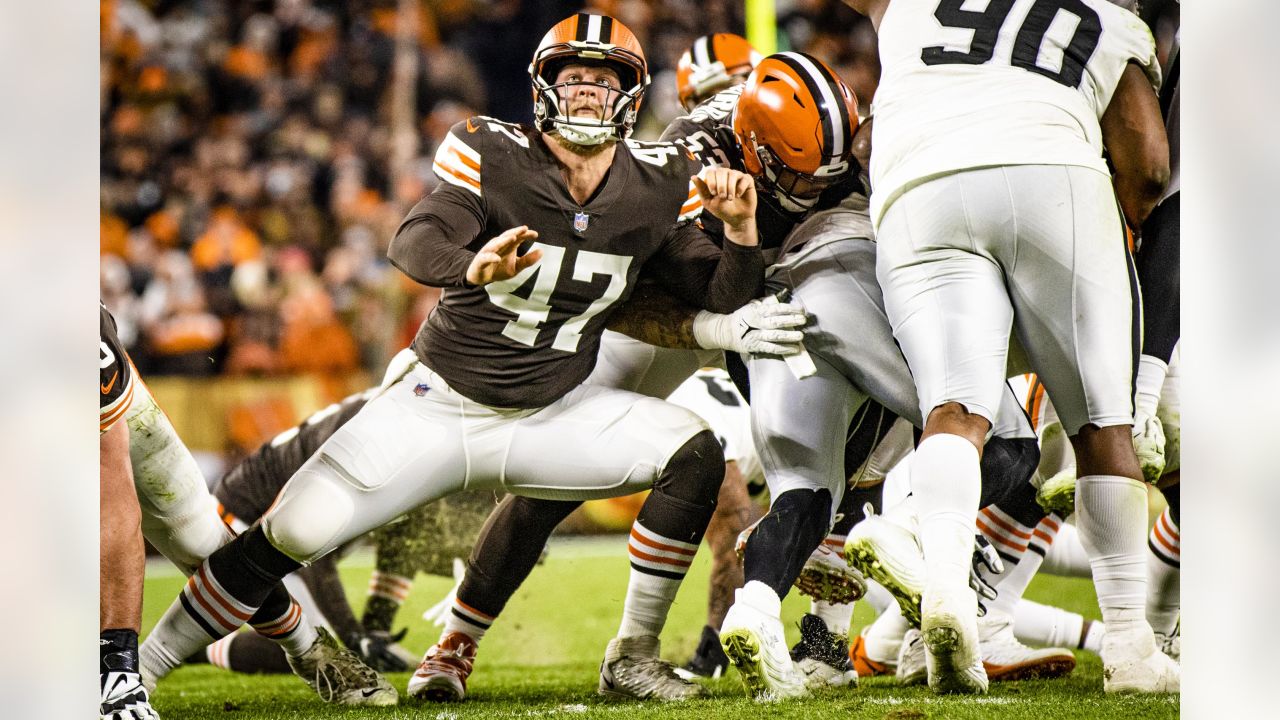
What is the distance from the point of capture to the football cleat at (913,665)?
2.94m

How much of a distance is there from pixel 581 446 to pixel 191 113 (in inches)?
214

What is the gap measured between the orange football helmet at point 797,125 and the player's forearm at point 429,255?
29.4 inches

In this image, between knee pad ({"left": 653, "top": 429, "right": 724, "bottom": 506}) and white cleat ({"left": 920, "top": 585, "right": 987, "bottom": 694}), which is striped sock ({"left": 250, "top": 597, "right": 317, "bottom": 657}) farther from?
white cleat ({"left": 920, "top": 585, "right": 987, "bottom": 694})

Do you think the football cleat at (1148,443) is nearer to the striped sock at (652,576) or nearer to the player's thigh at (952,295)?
the player's thigh at (952,295)

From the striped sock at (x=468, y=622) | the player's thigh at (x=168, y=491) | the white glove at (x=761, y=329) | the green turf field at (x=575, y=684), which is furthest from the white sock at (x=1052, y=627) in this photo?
the player's thigh at (x=168, y=491)

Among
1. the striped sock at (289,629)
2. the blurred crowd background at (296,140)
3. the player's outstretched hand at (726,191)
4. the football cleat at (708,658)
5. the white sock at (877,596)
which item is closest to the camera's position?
the player's outstretched hand at (726,191)

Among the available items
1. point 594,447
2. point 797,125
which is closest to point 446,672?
point 594,447

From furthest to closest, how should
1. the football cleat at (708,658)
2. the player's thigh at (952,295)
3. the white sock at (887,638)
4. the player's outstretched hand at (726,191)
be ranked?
the football cleat at (708,658)
the white sock at (887,638)
the player's outstretched hand at (726,191)
the player's thigh at (952,295)

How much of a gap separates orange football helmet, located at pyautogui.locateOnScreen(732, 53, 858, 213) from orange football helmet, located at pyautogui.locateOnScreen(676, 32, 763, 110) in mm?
1071

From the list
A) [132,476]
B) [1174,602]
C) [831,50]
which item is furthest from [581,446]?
[831,50]

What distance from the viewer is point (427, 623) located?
443 centimetres

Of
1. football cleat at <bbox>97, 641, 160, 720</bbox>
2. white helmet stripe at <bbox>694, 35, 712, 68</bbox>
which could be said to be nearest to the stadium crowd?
white helmet stripe at <bbox>694, 35, 712, 68</bbox>

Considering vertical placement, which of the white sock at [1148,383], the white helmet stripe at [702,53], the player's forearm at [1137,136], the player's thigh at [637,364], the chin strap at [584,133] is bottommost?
the player's thigh at [637,364]

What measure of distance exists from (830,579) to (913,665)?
29cm
